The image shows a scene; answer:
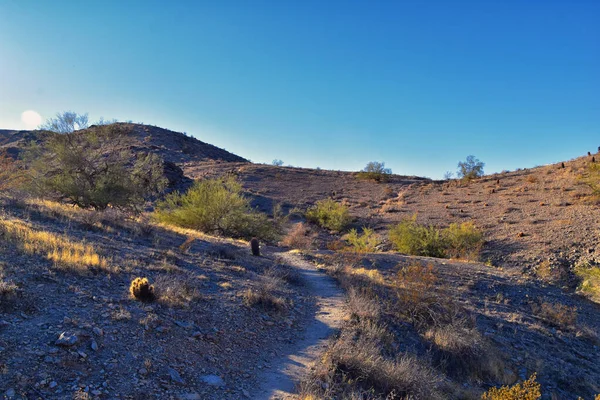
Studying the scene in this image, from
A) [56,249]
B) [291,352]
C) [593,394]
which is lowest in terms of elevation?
[593,394]

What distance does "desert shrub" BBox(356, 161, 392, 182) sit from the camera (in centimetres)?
4800

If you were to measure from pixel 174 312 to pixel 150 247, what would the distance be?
16.4 feet

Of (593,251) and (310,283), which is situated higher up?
(593,251)

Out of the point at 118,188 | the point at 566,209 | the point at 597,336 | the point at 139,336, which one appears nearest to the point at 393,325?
the point at 139,336

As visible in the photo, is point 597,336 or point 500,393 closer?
point 500,393

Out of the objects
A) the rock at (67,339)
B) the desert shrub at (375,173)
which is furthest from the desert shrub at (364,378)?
the desert shrub at (375,173)

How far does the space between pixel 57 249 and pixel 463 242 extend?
61.5ft

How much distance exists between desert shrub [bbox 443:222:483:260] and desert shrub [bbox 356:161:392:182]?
2708 centimetres

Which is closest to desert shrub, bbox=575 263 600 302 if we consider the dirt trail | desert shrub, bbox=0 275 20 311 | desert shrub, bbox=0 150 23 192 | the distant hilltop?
the dirt trail

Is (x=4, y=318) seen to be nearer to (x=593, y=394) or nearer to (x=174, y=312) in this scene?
(x=174, y=312)

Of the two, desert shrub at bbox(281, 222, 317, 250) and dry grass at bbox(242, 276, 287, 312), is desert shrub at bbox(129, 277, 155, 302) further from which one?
desert shrub at bbox(281, 222, 317, 250)

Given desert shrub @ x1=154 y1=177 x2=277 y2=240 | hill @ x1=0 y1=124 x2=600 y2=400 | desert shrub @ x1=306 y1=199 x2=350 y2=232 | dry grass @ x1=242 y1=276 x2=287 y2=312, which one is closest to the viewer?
hill @ x1=0 y1=124 x2=600 y2=400

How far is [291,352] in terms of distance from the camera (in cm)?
615

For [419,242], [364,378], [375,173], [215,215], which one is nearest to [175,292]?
[364,378]
